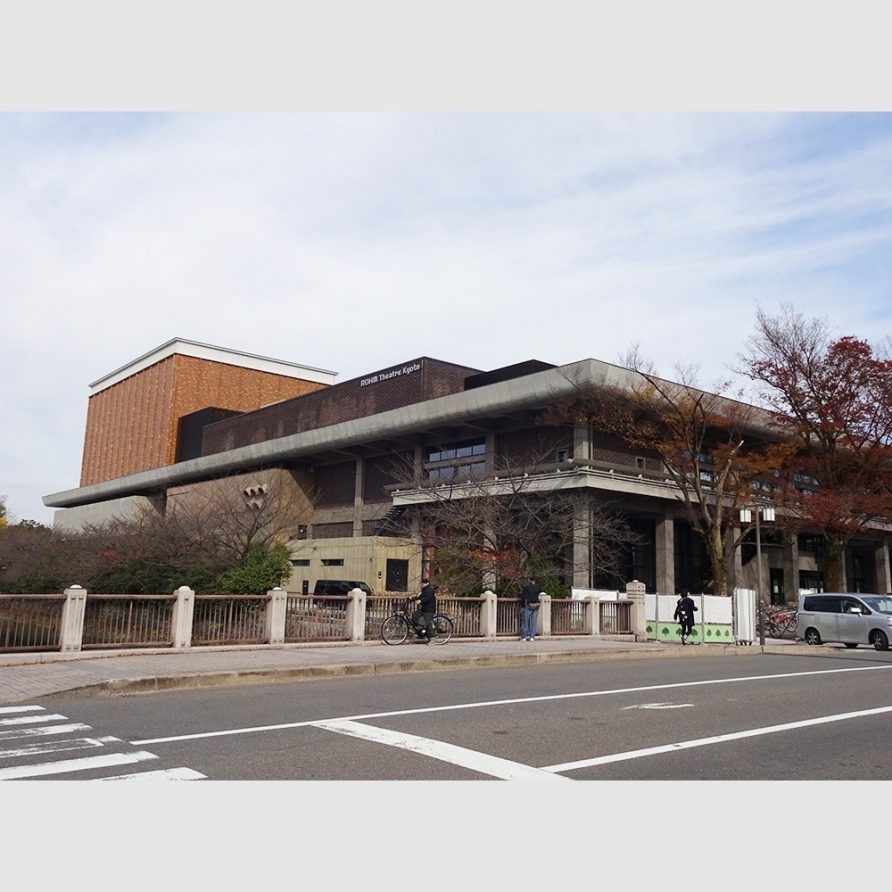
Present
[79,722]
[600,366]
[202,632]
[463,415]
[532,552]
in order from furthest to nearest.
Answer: [463,415], [600,366], [532,552], [202,632], [79,722]

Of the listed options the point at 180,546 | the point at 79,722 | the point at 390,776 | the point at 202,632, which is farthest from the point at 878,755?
the point at 180,546

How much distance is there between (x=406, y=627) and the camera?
70.2 ft

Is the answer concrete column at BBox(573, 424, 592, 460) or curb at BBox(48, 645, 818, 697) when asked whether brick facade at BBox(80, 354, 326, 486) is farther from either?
curb at BBox(48, 645, 818, 697)

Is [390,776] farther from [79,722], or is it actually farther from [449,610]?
[449,610]

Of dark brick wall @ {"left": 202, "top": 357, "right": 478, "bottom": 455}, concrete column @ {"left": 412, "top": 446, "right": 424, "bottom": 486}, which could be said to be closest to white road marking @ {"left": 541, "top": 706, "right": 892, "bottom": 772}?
concrete column @ {"left": 412, "top": 446, "right": 424, "bottom": 486}

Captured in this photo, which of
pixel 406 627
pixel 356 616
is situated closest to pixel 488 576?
pixel 406 627

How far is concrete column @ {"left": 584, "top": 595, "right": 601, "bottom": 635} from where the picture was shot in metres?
26.9

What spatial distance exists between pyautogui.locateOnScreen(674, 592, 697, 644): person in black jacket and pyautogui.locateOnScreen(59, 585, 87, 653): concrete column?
55.0 ft

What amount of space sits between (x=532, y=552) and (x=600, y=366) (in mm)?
12202

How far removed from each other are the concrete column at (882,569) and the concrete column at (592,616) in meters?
45.2

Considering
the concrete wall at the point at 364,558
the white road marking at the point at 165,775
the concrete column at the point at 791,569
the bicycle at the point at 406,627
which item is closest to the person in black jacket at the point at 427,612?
the bicycle at the point at 406,627

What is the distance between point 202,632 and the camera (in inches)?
751

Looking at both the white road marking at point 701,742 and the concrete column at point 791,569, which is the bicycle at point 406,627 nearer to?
the white road marking at point 701,742

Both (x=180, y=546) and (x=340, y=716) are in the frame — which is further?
(x=180, y=546)
